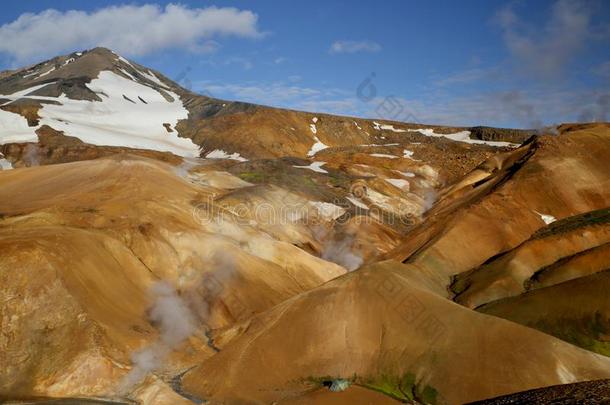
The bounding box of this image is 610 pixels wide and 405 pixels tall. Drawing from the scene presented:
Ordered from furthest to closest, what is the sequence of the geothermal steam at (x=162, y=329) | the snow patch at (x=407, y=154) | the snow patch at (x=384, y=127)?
the snow patch at (x=384, y=127)
the snow patch at (x=407, y=154)
the geothermal steam at (x=162, y=329)

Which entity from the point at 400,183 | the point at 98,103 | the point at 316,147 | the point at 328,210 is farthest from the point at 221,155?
the point at 328,210

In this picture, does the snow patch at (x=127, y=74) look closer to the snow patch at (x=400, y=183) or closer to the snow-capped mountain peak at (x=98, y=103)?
the snow-capped mountain peak at (x=98, y=103)

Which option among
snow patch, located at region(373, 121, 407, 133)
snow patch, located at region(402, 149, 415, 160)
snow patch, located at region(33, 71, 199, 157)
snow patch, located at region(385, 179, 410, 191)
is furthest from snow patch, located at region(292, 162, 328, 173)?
snow patch, located at region(373, 121, 407, 133)

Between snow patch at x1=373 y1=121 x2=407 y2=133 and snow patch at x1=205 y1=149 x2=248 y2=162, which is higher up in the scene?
snow patch at x1=373 y1=121 x2=407 y2=133

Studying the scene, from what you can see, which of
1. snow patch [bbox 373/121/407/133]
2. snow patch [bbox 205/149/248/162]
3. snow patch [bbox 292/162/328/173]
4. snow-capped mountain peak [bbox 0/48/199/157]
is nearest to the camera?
snow patch [bbox 292/162/328/173]

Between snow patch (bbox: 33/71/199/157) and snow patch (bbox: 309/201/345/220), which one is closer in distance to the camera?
snow patch (bbox: 309/201/345/220)

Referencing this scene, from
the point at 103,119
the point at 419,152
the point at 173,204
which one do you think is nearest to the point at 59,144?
the point at 103,119

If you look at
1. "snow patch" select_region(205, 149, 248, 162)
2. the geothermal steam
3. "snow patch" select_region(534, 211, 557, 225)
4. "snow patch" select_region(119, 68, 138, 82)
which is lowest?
the geothermal steam

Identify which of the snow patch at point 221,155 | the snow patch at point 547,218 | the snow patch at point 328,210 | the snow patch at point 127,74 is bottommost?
the snow patch at point 328,210

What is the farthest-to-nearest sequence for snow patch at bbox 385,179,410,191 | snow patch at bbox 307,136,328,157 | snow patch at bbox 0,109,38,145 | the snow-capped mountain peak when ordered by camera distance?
snow patch at bbox 307,136,328,157 → the snow-capped mountain peak → snow patch at bbox 385,179,410,191 → snow patch at bbox 0,109,38,145

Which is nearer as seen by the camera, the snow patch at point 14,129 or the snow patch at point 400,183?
the snow patch at point 14,129


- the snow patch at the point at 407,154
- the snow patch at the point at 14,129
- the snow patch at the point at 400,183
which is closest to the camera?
the snow patch at the point at 14,129

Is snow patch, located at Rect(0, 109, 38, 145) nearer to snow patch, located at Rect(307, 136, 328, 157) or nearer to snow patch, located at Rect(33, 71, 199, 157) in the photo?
snow patch, located at Rect(33, 71, 199, 157)

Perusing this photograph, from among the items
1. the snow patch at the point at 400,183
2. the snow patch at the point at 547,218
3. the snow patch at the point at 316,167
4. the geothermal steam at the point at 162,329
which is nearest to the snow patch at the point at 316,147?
the snow patch at the point at 316,167
